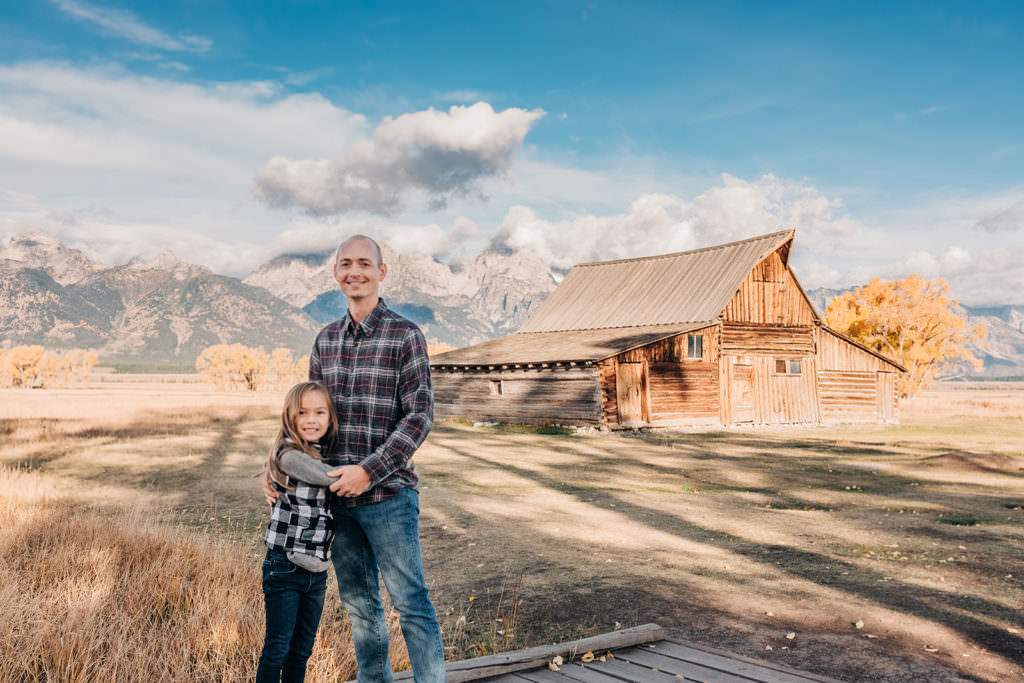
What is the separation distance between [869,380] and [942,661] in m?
30.3

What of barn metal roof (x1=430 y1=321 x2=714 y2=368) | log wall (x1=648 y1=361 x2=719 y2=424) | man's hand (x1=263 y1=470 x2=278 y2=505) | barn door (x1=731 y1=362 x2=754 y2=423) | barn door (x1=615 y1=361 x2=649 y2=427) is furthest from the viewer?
barn door (x1=731 y1=362 x2=754 y2=423)

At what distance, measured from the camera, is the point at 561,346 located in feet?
98.2

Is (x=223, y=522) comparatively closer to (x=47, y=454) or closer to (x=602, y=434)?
(x=47, y=454)

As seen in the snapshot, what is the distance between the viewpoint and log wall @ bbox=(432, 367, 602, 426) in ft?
85.7

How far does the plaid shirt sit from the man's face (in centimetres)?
11


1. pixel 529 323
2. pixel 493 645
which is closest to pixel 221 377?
pixel 529 323

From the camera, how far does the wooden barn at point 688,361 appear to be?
87.2ft

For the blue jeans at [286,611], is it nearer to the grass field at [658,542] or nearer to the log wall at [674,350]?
the grass field at [658,542]

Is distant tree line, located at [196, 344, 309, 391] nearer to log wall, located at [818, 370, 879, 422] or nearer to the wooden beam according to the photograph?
log wall, located at [818, 370, 879, 422]

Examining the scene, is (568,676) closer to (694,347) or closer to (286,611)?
(286,611)

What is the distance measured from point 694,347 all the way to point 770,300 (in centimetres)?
531

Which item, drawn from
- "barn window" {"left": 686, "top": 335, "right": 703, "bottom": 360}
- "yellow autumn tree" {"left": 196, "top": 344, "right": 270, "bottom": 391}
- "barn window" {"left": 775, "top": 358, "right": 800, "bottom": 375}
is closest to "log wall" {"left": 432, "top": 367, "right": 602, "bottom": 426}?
"barn window" {"left": 686, "top": 335, "right": 703, "bottom": 360}

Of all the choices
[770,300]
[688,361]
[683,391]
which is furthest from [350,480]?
[770,300]

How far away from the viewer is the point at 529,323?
36.8 m
